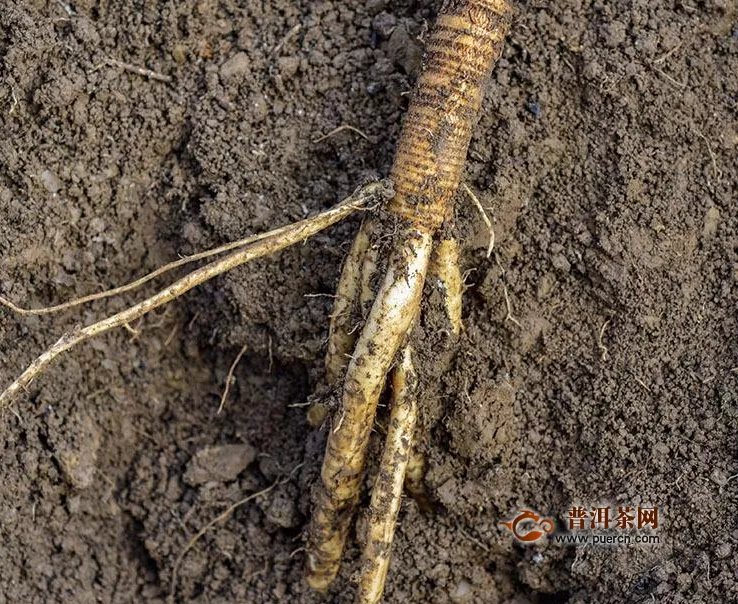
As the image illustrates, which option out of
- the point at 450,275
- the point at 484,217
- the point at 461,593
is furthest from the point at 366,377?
the point at 461,593

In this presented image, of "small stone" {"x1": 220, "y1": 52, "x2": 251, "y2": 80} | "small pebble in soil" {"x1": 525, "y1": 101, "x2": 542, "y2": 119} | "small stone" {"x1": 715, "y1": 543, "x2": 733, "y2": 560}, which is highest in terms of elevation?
"small pebble in soil" {"x1": 525, "y1": 101, "x2": 542, "y2": 119}

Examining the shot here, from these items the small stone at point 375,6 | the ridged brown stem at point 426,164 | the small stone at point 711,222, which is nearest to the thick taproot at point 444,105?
the ridged brown stem at point 426,164

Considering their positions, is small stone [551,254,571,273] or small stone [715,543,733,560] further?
small stone [551,254,571,273]

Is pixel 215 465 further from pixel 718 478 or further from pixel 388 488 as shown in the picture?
pixel 718 478

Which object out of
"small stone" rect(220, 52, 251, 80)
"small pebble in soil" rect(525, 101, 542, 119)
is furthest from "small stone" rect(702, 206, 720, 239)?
"small stone" rect(220, 52, 251, 80)

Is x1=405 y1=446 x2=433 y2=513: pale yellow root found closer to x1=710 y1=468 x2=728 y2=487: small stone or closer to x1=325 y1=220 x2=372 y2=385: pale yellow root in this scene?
x1=325 y1=220 x2=372 y2=385: pale yellow root
